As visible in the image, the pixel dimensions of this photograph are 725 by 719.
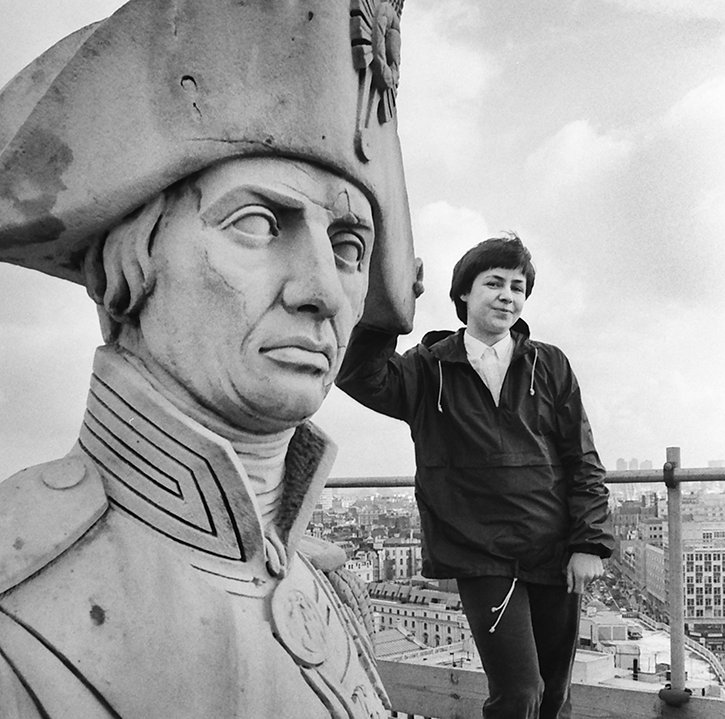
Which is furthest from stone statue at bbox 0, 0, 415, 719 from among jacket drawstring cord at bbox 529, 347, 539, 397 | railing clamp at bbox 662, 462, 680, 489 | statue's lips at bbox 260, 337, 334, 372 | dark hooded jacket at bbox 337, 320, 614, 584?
railing clamp at bbox 662, 462, 680, 489

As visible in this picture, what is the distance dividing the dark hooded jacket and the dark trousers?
56 millimetres

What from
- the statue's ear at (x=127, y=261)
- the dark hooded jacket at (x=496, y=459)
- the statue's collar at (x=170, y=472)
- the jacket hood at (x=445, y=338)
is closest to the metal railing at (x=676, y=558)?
the dark hooded jacket at (x=496, y=459)

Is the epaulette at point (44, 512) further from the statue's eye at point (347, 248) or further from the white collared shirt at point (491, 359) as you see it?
the white collared shirt at point (491, 359)

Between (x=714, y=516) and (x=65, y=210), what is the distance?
7.93 ft

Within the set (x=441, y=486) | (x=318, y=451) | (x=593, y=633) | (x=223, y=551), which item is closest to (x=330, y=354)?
(x=318, y=451)

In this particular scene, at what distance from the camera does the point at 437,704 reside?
3.15m

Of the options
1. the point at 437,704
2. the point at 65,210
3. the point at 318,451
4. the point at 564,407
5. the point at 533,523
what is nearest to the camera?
the point at 65,210

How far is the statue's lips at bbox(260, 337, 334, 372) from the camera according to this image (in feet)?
3.84

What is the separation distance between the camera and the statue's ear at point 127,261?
1183 mm

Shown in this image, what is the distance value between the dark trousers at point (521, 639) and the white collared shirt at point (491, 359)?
48 cm

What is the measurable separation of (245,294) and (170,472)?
10.1 inches

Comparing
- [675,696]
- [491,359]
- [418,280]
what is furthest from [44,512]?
[675,696]

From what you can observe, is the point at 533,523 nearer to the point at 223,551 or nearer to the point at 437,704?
the point at 223,551

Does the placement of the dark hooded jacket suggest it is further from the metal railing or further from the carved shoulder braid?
the metal railing
